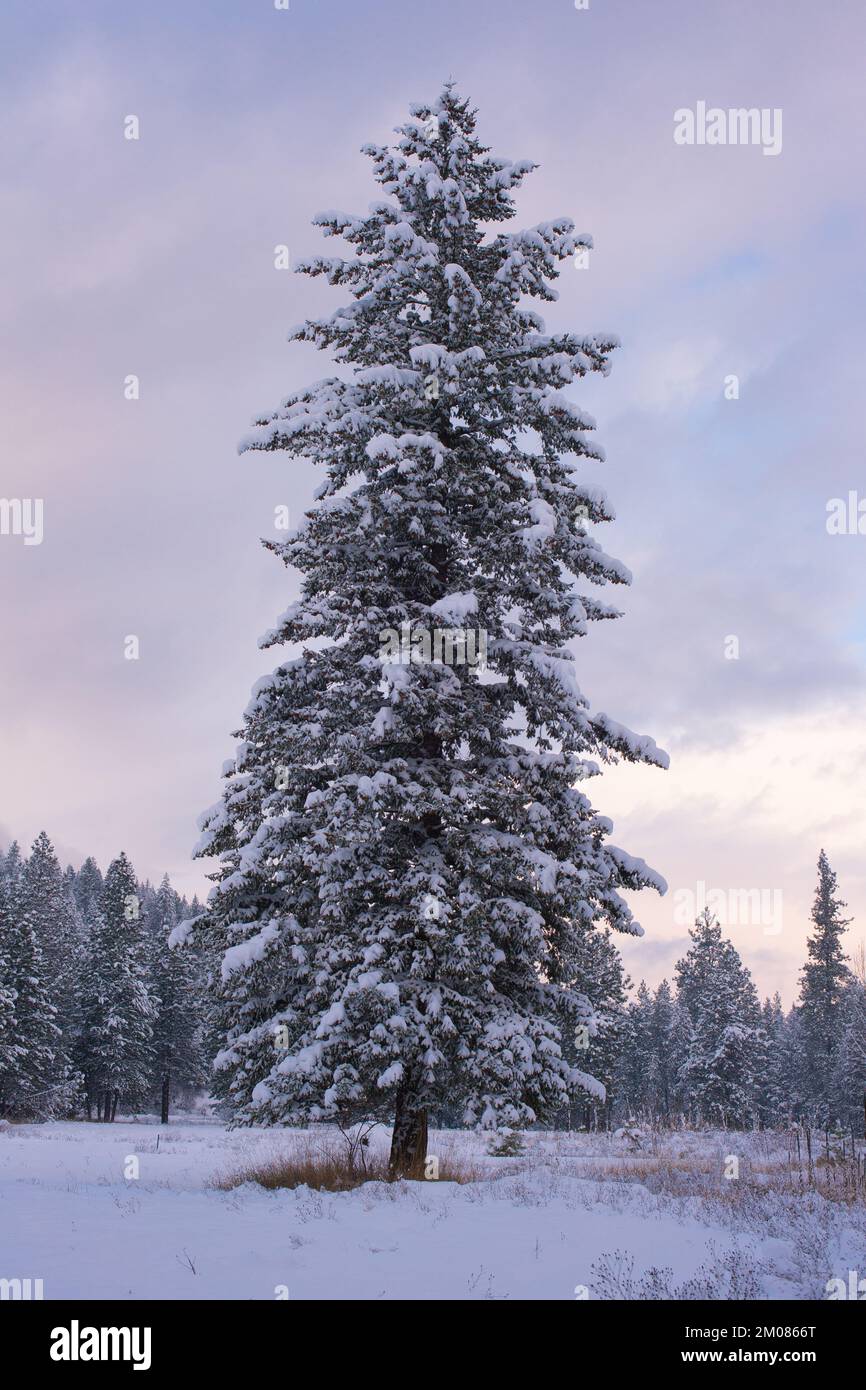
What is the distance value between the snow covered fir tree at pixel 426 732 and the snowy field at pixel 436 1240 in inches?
53.4

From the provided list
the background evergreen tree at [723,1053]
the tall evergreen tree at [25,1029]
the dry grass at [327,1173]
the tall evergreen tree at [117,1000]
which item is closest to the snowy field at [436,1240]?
the dry grass at [327,1173]

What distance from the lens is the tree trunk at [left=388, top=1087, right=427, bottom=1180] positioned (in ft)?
39.1

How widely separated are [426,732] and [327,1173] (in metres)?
6.06

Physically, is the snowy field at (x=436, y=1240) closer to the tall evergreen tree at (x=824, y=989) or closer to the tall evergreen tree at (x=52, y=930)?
the tall evergreen tree at (x=52, y=930)

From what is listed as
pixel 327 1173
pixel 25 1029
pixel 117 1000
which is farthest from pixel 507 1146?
pixel 117 1000

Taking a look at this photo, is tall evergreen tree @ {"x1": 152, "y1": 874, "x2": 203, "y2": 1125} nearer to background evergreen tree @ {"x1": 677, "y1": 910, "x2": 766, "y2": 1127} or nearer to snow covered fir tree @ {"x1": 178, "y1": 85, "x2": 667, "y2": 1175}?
background evergreen tree @ {"x1": 677, "y1": 910, "x2": 766, "y2": 1127}

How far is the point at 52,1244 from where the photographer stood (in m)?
7.27

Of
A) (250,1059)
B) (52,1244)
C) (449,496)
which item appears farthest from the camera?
(449,496)

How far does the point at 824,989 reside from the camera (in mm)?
74750

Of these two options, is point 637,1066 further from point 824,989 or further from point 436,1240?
point 436,1240

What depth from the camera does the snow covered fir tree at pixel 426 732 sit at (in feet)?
37.7
